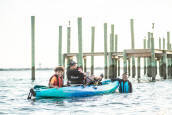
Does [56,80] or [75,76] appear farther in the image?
[75,76]

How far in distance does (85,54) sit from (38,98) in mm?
23227

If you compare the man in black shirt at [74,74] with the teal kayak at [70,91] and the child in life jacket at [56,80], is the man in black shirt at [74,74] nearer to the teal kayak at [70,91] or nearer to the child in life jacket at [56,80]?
the teal kayak at [70,91]

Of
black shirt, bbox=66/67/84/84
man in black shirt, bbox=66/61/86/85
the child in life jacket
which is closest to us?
the child in life jacket

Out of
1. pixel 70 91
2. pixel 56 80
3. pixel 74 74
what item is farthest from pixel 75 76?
pixel 56 80

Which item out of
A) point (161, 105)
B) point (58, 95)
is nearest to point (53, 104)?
point (58, 95)

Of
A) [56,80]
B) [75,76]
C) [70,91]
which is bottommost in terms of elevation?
[70,91]

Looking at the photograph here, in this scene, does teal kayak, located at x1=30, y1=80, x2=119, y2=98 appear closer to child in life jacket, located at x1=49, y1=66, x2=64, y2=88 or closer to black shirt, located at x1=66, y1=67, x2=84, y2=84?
child in life jacket, located at x1=49, y1=66, x2=64, y2=88

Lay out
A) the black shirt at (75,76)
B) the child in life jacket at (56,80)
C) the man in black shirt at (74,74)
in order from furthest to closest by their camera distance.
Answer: the black shirt at (75,76), the man in black shirt at (74,74), the child in life jacket at (56,80)

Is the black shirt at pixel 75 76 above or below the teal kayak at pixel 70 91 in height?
above

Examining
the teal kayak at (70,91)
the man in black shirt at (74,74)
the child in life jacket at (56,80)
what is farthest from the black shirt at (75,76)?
the child in life jacket at (56,80)

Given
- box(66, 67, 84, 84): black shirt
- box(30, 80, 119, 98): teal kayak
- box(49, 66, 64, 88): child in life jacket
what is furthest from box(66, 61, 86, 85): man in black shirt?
box(49, 66, 64, 88): child in life jacket

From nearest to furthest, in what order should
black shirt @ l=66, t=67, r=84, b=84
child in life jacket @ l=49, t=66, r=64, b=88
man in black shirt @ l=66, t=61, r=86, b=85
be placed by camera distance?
child in life jacket @ l=49, t=66, r=64, b=88 < man in black shirt @ l=66, t=61, r=86, b=85 < black shirt @ l=66, t=67, r=84, b=84

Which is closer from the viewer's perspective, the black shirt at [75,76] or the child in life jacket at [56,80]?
the child in life jacket at [56,80]

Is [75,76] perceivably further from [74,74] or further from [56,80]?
[56,80]
